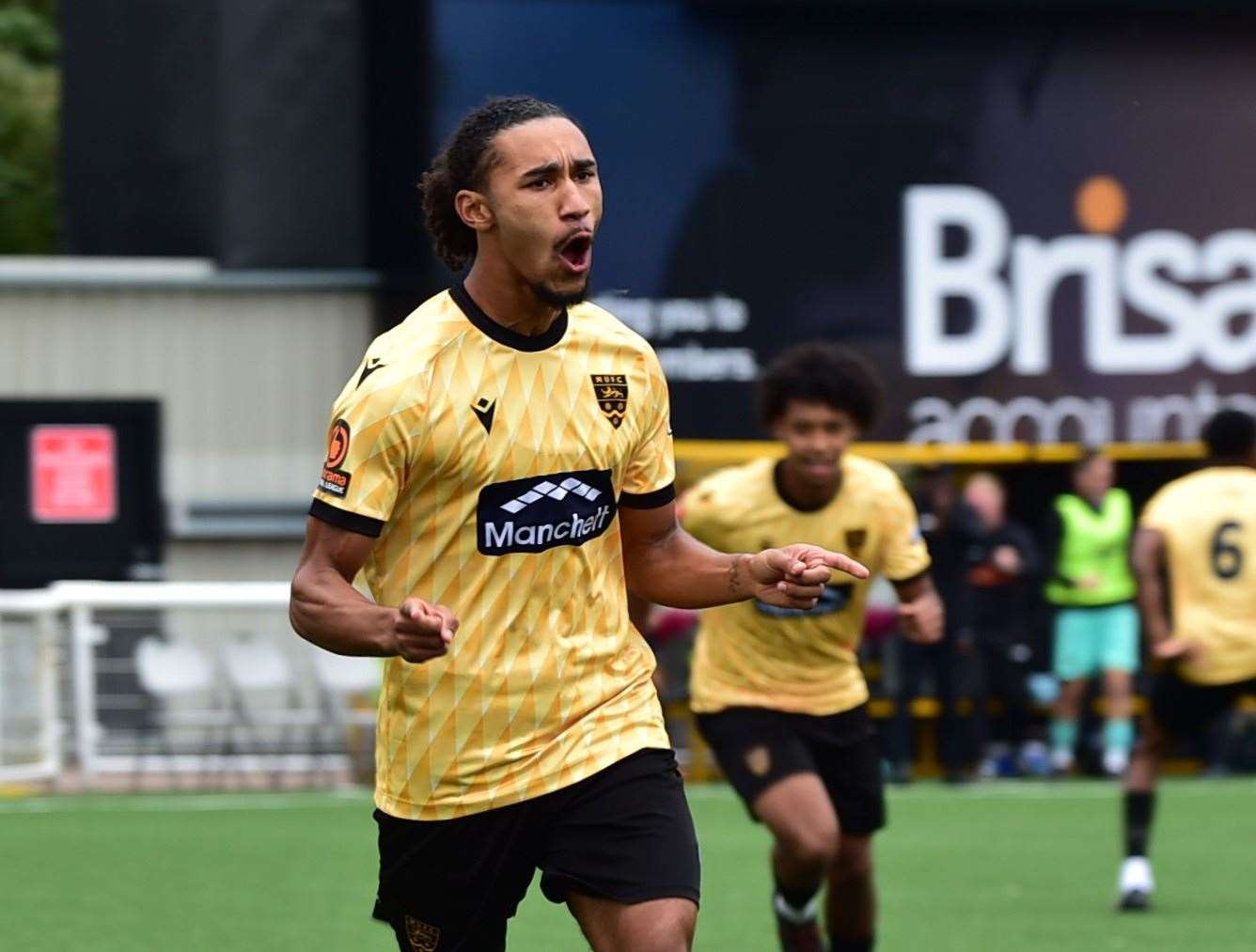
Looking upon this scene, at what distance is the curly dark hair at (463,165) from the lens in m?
5.14

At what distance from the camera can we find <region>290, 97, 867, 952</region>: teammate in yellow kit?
16.5 feet

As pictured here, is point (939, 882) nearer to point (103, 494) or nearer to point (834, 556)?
point (834, 556)

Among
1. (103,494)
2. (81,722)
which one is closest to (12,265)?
(103,494)

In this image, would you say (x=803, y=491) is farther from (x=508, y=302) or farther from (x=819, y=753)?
(x=508, y=302)

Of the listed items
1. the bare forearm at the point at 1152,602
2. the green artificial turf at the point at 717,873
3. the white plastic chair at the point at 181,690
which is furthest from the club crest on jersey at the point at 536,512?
the white plastic chair at the point at 181,690

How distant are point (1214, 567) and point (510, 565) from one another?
5836mm

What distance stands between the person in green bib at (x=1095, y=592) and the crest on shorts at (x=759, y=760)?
801 cm

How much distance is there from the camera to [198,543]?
18969 millimetres

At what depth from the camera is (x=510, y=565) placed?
5.11 metres

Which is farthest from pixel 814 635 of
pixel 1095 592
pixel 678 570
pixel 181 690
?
pixel 181 690

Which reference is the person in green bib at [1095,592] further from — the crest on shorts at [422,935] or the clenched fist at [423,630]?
the clenched fist at [423,630]

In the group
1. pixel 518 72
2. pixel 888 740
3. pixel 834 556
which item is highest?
pixel 518 72

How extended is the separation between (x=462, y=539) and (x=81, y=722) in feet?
36.5

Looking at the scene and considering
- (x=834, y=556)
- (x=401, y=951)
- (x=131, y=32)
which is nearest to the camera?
(x=834, y=556)
